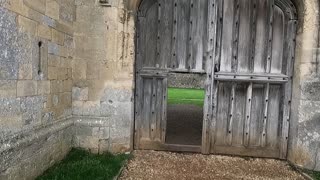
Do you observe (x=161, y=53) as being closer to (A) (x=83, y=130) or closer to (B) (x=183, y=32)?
(B) (x=183, y=32)

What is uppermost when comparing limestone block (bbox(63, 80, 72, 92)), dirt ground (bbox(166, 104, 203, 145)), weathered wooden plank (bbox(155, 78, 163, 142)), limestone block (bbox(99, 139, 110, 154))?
limestone block (bbox(63, 80, 72, 92))

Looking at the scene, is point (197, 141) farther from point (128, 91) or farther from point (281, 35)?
point (281, 35)

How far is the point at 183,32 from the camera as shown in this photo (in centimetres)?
512

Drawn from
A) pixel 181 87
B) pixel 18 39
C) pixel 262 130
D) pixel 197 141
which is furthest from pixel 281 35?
pixel 181 87

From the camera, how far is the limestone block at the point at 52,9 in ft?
12.5

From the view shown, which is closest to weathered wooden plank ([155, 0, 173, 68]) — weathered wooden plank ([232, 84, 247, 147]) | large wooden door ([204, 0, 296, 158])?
large wooden door ([204, 0, 296, 158])

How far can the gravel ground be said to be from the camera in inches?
161

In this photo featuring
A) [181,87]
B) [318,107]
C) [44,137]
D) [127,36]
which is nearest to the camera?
[44,137]

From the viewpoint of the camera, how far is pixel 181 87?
23.3m

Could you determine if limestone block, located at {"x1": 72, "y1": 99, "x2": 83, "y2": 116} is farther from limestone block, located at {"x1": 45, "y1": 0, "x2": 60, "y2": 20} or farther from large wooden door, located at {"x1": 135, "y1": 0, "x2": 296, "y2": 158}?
limestone block, located at {"x1": 45, "y1": 0, "x2": 60, "y2": 20}

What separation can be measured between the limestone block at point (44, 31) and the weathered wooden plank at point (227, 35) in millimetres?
2830

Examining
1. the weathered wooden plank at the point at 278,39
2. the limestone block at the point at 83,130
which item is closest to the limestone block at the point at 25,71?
the limestone block at the point at 83,130

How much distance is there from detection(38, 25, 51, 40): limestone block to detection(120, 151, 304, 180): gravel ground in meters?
2.13

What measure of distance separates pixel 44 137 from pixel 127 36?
208cm
